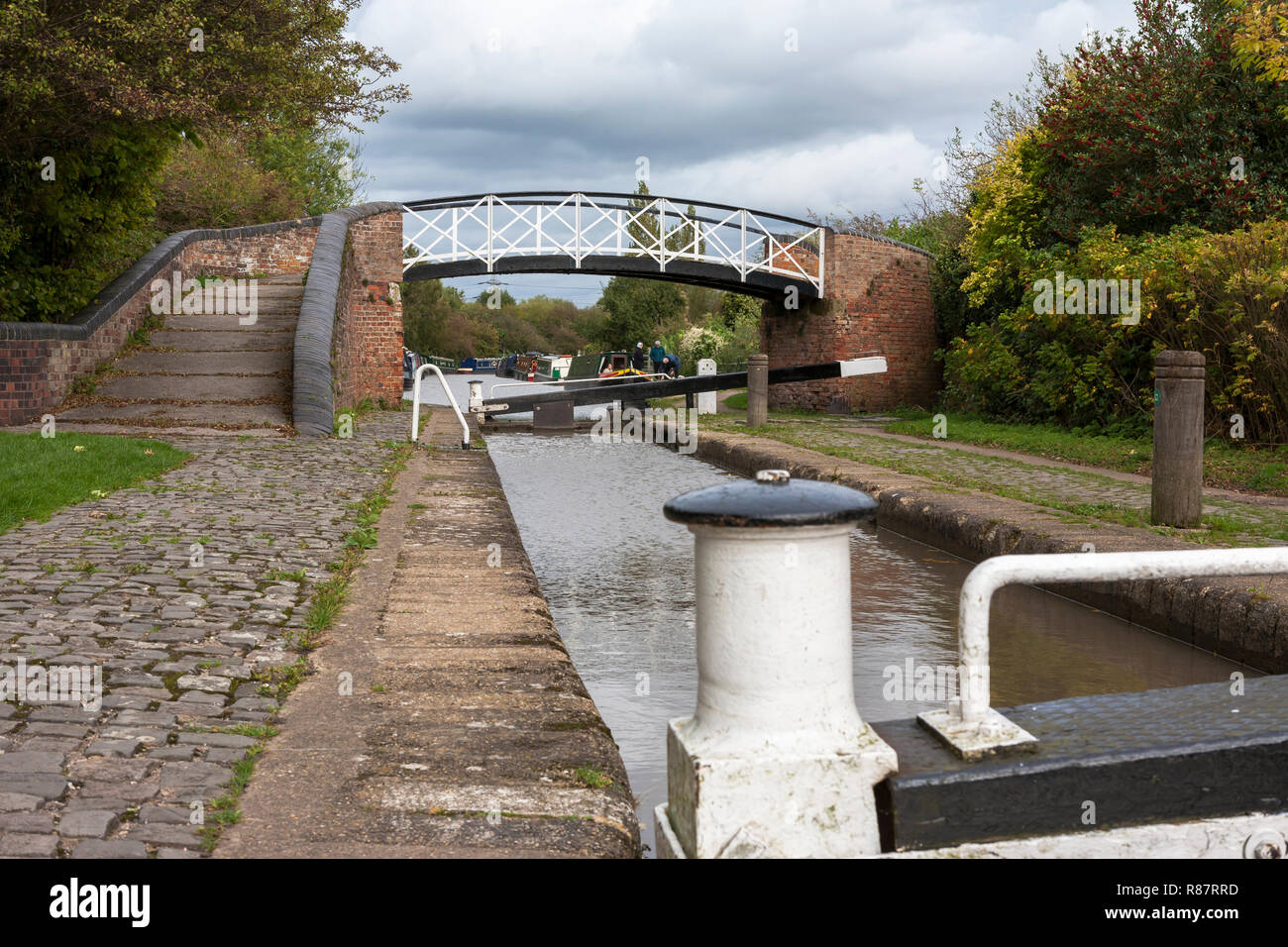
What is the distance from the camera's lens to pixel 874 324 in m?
21.2

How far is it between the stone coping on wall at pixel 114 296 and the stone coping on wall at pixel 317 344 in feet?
6.75

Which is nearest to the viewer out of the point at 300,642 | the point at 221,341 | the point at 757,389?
the point at 300,642

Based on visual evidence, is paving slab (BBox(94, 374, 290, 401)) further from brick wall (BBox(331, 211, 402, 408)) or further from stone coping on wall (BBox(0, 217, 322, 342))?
brick wall (BBox(331, 211, 402, 408))

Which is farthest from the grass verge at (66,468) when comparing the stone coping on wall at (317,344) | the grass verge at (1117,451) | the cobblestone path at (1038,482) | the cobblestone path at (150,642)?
the grass verge at (1117,451)

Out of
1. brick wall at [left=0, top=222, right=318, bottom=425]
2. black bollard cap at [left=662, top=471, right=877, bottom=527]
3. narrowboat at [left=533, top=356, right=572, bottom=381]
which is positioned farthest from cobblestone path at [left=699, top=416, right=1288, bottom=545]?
narrowboat at [left=533, top=356, right=572, bottom=381]

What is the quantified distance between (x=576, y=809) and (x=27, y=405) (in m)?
10.0

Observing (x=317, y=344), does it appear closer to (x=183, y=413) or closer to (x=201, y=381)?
(x=201, y=381)

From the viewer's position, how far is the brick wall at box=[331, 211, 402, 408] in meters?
17.5

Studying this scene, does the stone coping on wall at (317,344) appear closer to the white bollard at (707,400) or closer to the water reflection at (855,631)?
the water reflection at (855,631)

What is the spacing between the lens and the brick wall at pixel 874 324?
2112 cm

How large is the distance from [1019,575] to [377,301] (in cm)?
1728

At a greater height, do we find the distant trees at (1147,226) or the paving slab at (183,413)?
the distant trees at (1147,226)

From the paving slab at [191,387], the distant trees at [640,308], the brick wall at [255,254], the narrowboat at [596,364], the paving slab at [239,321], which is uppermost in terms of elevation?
the distant trees at [640,308]

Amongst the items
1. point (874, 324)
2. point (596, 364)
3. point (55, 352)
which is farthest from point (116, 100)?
point (596, 364)
